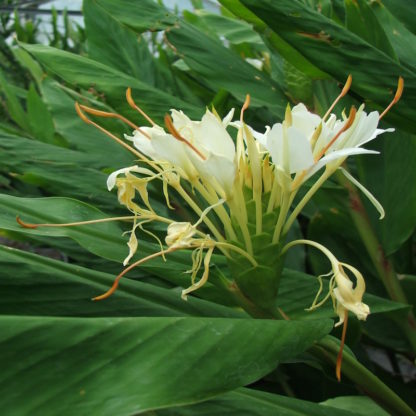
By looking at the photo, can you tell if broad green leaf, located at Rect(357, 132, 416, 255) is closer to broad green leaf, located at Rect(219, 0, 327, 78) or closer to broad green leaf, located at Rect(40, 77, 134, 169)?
broad green leaf, located at Rect(219, 0, 327, 78)

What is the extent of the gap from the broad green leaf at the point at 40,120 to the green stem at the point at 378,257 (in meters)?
0.54

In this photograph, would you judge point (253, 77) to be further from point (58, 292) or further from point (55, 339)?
point (55, 339)

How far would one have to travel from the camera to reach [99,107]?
88 centimetres

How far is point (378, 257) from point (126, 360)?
480 millimetres

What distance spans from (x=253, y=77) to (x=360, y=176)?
0.66 feet

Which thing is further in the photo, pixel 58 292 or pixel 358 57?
pixel 358 57

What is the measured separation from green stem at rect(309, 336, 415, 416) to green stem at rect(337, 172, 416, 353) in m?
0.22

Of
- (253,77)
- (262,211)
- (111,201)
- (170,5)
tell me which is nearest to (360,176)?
(253,77)

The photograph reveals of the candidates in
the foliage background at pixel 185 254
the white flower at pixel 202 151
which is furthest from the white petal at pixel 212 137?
the foliage background at pixel 185 254

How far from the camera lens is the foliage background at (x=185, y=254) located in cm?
38

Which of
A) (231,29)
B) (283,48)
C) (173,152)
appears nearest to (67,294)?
(173,152)

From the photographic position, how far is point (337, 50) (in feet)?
2.14

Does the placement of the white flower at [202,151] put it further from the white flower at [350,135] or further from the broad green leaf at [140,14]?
the broad green leaf at [140,14]

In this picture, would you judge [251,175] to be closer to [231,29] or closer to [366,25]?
[366,25]
